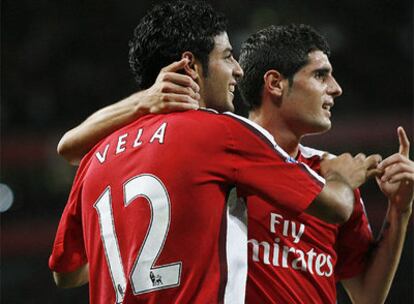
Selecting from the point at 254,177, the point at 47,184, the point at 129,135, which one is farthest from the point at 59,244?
the point at 47,184

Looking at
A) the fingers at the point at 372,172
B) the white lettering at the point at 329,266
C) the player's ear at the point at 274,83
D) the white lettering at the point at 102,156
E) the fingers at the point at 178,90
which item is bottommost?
the white lettering at the point at 329,266

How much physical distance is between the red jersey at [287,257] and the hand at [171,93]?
51cm

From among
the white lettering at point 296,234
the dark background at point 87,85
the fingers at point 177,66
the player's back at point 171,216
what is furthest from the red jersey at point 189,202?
the dark background at point 87,85

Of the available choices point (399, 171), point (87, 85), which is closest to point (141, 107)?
point (399, 171)

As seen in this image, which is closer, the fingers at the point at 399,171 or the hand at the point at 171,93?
the hand at the point at 171,93

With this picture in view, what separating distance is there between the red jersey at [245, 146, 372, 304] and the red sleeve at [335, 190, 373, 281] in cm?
8

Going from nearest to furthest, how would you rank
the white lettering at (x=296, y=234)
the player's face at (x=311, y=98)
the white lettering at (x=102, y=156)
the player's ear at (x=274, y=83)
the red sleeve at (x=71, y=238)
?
the white lettering at (x=102, y=156)
the red sleeve at (x=71, y=238)
the white lettering at (x=296, y=234)
the player's face at (x=311, y=98)
the player's ear at (x=274, y=83)

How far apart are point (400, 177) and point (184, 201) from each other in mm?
1000

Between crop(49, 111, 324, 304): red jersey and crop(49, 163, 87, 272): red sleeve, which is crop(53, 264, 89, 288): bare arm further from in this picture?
crop(49, 111, 324, 304): red jersey

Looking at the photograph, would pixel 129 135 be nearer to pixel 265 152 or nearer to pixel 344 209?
pixel 265 152

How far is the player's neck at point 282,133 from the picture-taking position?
10.4ft

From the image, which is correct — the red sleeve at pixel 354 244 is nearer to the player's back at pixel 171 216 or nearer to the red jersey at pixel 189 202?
the red jersey at pixel 189 202

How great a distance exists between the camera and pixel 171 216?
2.32m

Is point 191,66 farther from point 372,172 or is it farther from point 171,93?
point 372,172
